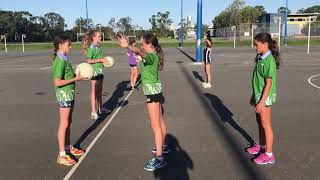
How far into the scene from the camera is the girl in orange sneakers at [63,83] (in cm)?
580

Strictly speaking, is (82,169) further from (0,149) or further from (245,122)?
(245,122)

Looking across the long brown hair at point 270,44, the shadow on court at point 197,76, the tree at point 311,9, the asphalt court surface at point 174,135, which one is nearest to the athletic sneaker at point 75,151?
the asphalt court surface at point 174,135

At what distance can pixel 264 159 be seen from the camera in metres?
5.90

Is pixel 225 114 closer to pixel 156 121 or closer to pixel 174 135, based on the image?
pixel 174 135

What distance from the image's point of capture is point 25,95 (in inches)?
517

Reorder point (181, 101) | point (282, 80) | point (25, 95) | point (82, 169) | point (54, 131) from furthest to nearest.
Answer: point (282, 80) < point (25, 95) < point (181, 101) < point (54, 131) < point (82, 169)

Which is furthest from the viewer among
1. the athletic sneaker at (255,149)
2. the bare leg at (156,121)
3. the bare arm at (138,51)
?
the athletic sneaker at (255,149)

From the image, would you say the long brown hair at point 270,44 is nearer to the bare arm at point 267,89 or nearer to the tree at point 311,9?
the bare arm at point 267,89

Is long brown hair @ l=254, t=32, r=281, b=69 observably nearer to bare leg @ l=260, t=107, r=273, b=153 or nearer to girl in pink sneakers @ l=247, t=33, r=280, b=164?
girl in pink sneakers @ l=247, t=33, r=280, b=164

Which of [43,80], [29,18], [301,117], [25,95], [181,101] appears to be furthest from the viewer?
[29,18]

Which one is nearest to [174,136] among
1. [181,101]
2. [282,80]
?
[181,101]

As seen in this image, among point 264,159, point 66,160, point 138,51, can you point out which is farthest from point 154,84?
point 264,159

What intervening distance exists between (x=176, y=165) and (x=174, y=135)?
1739mm

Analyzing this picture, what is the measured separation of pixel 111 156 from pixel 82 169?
0.66m
